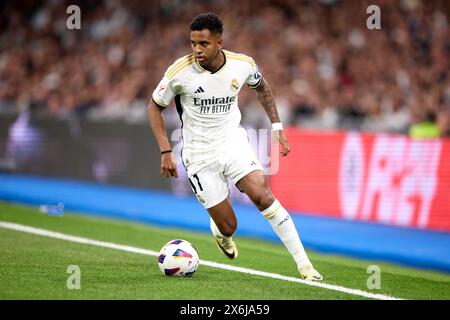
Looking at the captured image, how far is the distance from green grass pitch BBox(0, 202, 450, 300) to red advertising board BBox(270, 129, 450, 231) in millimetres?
1779

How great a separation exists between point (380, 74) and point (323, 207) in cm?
304

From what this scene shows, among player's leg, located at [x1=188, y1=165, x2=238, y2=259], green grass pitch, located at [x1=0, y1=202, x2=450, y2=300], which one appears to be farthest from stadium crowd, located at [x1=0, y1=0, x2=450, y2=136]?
player's leg, located at [x1=188, y1=165, x2=238, y2=259]

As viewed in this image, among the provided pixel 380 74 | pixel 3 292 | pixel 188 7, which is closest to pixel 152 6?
pixel 188 7

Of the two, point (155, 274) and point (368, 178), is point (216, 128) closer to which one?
point (155, 274)

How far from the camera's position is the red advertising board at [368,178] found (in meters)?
12.6

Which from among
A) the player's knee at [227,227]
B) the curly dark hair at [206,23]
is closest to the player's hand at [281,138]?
the player's knee at [227,227]

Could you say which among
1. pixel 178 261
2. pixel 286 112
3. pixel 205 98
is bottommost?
pixel 178 261

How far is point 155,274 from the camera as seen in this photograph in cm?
855

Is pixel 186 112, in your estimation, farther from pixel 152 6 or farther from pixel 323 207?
pixel 152 6

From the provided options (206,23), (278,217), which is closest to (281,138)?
(278,217)

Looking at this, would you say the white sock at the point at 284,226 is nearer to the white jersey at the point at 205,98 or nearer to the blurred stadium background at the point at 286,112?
the white jersey at the point at 205,98

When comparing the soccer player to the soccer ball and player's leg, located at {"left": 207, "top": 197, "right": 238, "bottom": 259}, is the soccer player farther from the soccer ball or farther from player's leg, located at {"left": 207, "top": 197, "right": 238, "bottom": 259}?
the soccer ball

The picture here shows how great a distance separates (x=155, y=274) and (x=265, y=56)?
9.52m

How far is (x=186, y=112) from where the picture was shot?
8672 millimetres
